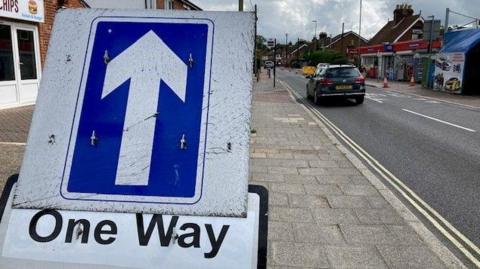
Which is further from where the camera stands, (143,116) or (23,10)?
(23,10)

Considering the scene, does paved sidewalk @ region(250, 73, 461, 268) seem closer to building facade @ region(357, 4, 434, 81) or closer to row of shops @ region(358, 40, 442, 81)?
row of shops @ region(358, 40, 442, 81)

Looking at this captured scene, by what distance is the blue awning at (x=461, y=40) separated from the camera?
22516 mm

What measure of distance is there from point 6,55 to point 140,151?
469 inches

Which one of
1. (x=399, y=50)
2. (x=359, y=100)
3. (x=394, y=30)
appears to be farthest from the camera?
(x=394, y=30)

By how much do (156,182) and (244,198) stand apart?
11.9 inches

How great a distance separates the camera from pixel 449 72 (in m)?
24.2

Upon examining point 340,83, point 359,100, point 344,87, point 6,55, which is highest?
point 6,55

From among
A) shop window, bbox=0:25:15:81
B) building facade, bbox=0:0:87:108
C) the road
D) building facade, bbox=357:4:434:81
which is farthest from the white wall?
building facade, bbox=357:4:434:81

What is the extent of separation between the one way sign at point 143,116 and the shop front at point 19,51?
1102 cm

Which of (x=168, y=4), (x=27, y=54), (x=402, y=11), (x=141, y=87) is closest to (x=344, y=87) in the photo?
(x=27, y=54)

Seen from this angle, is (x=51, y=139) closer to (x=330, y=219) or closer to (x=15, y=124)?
(x=330, y=219)

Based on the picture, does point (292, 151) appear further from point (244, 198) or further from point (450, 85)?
point (450, 85)

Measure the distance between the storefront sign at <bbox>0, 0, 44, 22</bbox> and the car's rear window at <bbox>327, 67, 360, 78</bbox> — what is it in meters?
10.6

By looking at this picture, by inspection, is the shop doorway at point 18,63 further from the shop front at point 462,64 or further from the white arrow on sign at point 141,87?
the shop front at point 462,64
